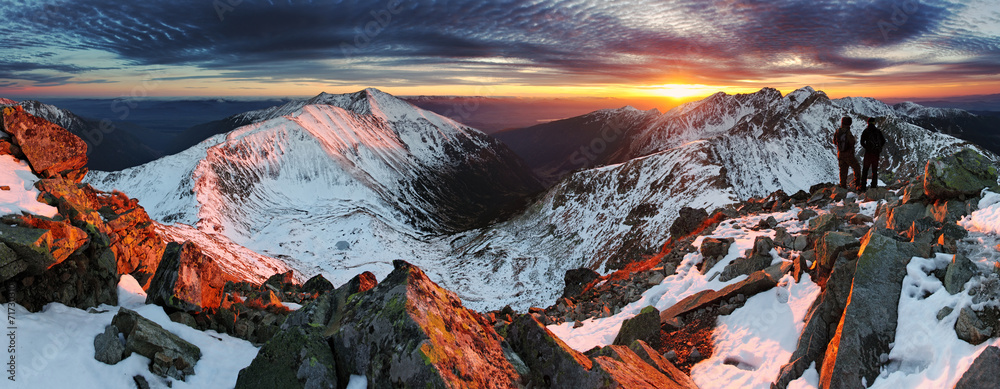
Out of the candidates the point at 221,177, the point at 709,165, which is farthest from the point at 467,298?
the point at 221,177

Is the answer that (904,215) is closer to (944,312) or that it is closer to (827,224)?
(827,224)

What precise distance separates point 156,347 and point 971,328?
19336 millimetres

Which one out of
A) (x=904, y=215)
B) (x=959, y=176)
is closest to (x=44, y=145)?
(x=904, y=215)

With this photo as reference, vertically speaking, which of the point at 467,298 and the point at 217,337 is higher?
the point at 217,337

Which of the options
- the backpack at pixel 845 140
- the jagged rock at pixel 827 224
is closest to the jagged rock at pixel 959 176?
the jagged rock at pixel 827 224

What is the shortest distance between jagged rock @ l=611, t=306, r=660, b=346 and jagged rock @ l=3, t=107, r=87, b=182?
22.2m

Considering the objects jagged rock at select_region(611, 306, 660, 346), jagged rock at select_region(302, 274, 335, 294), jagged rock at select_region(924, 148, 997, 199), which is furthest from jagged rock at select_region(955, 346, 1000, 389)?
jagged rock at select_region(302, 274, 335, 294)

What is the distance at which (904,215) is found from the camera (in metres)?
14.6

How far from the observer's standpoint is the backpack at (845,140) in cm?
2334

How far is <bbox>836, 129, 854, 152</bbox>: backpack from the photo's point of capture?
2334 centimetres

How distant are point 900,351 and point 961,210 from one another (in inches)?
253

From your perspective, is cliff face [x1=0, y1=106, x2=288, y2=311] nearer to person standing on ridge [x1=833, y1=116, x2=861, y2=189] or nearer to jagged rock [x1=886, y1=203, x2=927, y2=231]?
jagged rock [x1=886, y1=203, x2=927, y2=231]

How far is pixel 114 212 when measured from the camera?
62.0 feet

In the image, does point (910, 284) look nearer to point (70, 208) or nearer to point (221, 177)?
point (70, 208)
